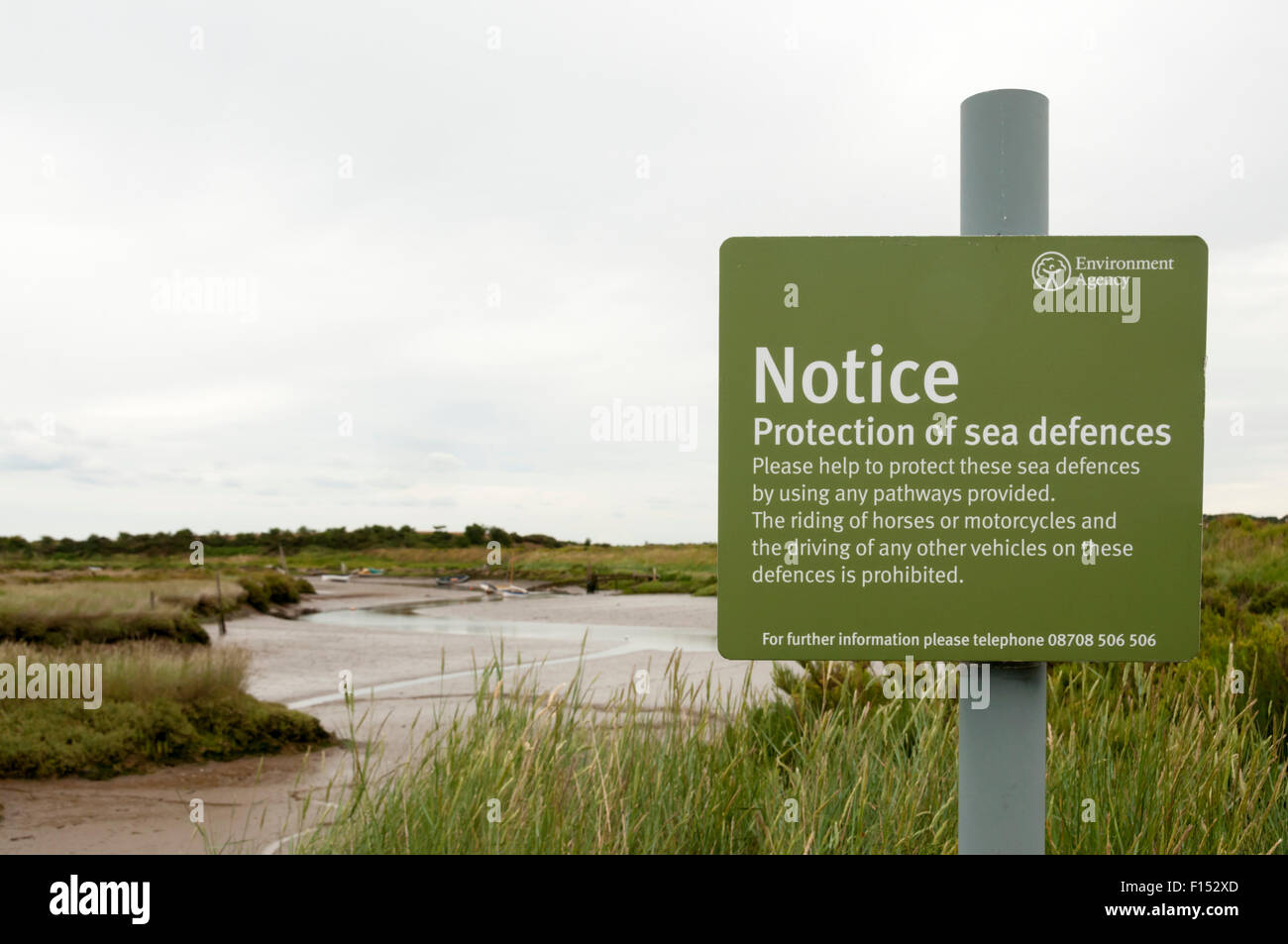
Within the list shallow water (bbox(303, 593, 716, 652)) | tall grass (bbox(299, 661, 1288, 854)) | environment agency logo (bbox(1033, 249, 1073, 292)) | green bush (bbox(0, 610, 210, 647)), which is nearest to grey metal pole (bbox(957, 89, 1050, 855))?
environment agency logo (bbox(1033, 249, 1073, 292))

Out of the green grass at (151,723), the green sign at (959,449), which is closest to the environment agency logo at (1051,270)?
the green sign at (959,449)

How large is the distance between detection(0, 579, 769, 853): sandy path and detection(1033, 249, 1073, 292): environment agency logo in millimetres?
2367

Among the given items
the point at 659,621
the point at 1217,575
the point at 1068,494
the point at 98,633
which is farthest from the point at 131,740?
the point at 659,621

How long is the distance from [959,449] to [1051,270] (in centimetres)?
49

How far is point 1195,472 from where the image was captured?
2094mm

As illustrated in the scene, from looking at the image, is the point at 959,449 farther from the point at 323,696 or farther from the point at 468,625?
the point at 468,625

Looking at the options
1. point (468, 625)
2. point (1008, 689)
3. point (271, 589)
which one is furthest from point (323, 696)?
point (271, 589)

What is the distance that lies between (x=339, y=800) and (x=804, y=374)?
279 cm

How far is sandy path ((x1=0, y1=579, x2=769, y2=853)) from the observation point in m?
4.93

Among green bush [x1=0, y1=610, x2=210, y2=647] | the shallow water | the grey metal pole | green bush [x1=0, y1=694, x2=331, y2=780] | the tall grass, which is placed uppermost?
the grey metal pole

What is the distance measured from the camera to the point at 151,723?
372 inches

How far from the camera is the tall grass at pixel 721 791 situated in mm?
3371

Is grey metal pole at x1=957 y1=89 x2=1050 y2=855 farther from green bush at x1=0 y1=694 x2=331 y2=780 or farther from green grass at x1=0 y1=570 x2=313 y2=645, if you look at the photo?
green grass at x1=0 y1=570 x2=313 y2=645

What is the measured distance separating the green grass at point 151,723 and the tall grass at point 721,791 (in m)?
6.74
